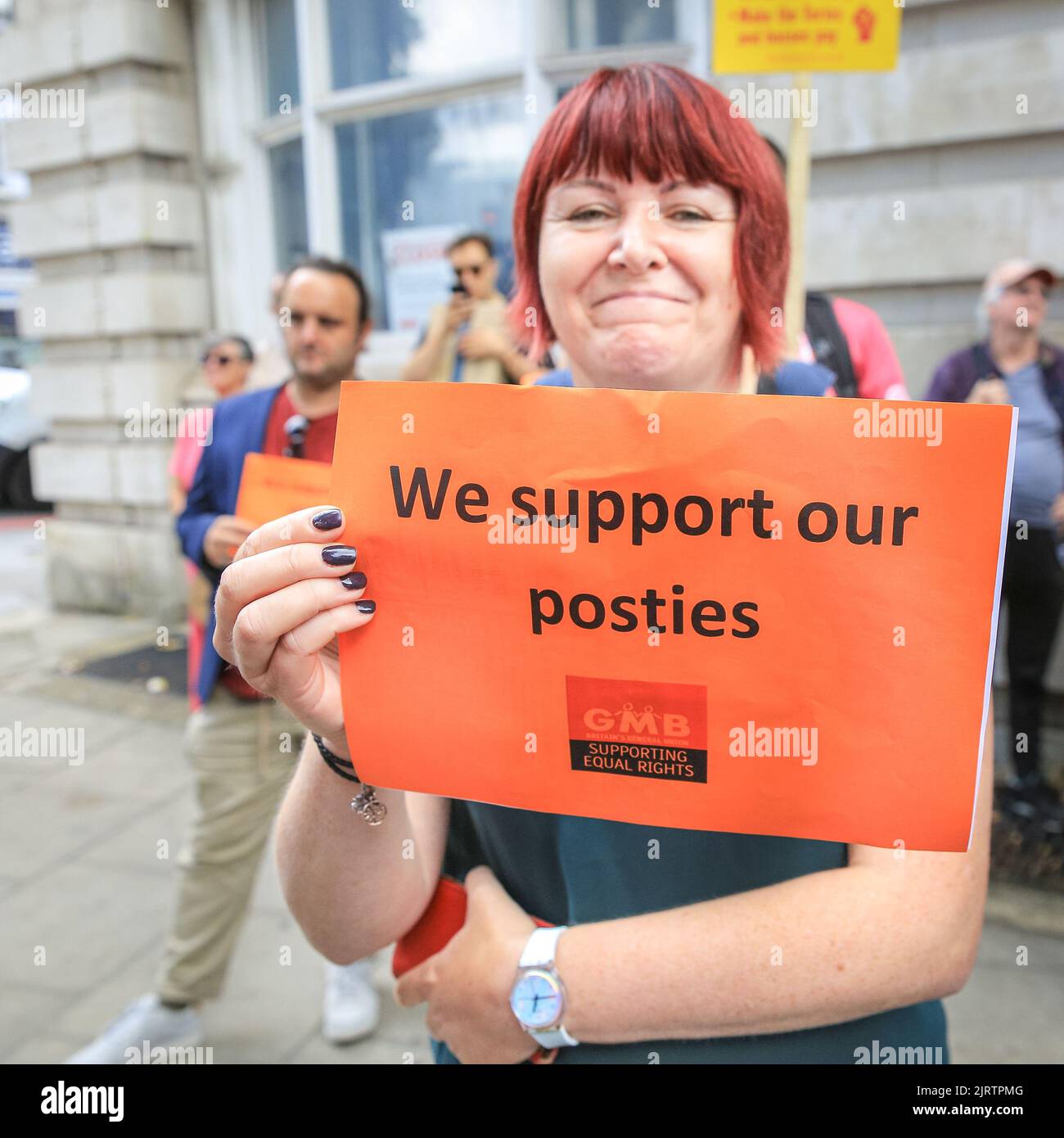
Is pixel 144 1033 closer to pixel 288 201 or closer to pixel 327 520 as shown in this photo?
pixel 327 520

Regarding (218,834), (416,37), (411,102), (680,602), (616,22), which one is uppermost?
(416,37)

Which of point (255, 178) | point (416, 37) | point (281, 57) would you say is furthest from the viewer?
point (255, 178)

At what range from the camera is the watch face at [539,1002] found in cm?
117

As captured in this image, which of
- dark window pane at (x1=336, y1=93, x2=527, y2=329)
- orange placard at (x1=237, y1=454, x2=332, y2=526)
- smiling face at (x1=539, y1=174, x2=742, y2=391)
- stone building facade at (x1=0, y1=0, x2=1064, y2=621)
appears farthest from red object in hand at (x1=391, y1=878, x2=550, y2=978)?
dark window pane at (x1=336, y1=93, x2=527, y2=329)

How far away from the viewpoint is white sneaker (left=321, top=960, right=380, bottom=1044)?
3.03m

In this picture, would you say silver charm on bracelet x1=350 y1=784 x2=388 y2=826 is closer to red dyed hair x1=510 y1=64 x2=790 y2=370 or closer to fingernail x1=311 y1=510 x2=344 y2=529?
fingernail x1=311 y1=510 x2=344 y2=529

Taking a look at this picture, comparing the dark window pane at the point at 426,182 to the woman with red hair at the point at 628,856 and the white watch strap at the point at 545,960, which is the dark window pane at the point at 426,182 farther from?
the white watch strap at the point at 545,960

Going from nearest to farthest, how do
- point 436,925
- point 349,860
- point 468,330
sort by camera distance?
point 349,860 → point 436,925 → point 468,330

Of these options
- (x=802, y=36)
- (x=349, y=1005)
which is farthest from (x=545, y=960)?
(x=802, y=36)

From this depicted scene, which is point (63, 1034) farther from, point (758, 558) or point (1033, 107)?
point (1033, 107)

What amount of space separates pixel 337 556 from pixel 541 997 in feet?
1.85

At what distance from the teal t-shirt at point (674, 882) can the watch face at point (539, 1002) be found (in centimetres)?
7

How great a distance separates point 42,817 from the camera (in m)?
4.50

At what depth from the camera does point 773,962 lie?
113cm
